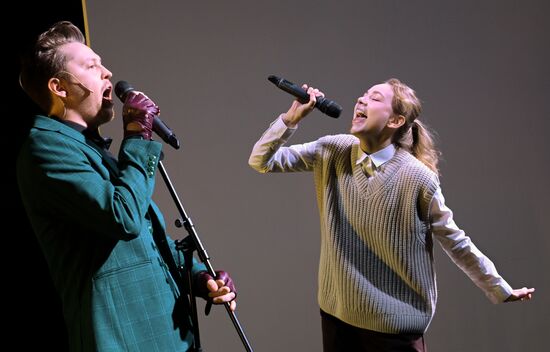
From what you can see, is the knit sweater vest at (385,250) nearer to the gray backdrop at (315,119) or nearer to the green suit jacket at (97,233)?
the green suit jacket at (97,233)

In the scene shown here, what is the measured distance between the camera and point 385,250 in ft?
6.44

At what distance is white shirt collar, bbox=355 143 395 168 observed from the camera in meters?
2.03

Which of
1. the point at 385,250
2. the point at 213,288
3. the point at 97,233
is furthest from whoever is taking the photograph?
the point at 385,250

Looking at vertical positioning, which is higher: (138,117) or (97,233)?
(138,117)

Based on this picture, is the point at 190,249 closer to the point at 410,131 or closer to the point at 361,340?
the point at 361,340

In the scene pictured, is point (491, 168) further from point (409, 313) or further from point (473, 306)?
point (409, 313)

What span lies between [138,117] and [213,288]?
0.44 meters

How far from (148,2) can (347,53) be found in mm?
971

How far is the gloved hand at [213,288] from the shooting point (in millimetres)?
1439

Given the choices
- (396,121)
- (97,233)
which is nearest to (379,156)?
(396,121)

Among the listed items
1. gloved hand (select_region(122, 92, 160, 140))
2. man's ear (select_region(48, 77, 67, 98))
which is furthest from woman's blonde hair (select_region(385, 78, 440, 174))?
man's ear (select_region(48, 77, 67, 98))

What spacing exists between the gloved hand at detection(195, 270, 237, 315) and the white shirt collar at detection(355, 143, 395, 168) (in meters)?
0.76

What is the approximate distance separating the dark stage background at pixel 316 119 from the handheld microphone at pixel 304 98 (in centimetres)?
91

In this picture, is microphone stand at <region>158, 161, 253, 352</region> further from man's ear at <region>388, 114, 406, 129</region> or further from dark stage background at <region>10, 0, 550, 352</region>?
dark stage background at <region>10, 0, 550, 352</region>
